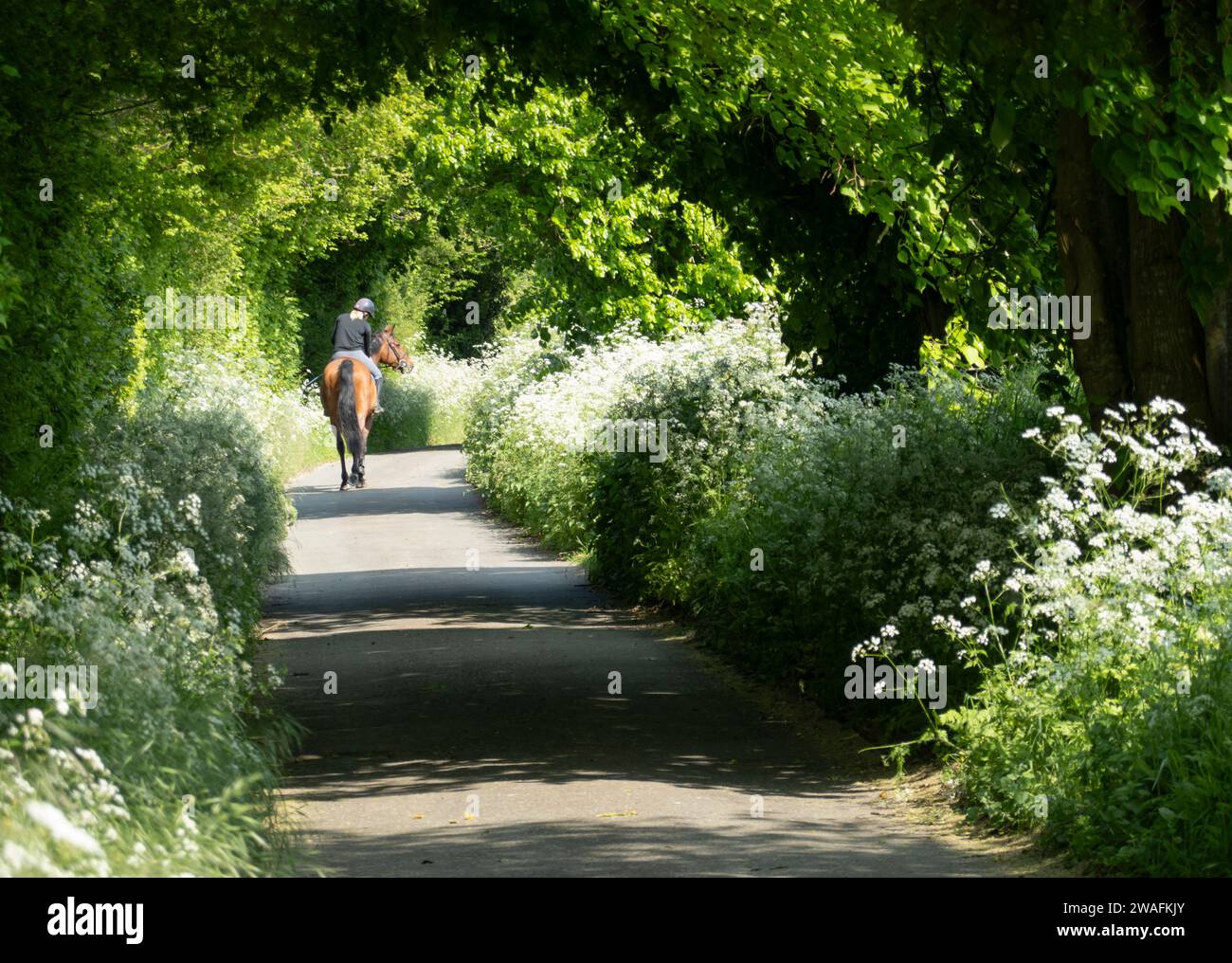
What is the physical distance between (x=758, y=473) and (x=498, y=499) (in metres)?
13.9

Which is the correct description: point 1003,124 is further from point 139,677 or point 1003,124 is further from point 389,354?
point 389,354

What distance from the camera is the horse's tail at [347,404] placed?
993 inches

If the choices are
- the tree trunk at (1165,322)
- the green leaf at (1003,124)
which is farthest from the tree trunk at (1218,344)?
the green leaf at (1003,124)

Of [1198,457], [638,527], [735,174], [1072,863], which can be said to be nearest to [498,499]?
[638,527]

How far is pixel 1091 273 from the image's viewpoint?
1023 cm

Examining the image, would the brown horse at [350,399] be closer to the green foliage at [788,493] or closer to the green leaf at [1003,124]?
the green foliage at [788,493]

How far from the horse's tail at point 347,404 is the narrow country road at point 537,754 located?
688cm

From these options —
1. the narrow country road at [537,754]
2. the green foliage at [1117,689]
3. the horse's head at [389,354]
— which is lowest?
the narrow country road at [537,754]

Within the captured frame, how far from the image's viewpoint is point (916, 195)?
1268 centimetres

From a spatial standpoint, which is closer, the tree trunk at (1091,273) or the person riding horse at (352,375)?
the tree trunk at (1091,273)

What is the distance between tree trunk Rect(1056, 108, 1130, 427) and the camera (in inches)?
400

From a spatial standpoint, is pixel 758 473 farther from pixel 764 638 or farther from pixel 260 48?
pixel 260 48

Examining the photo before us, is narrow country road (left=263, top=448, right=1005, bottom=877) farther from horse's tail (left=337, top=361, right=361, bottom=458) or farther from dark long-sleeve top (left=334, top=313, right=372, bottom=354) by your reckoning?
dark long-sleeve top (left=334, top=313, right=372, bottom=354)

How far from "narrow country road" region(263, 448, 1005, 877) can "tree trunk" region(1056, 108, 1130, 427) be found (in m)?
2.75
